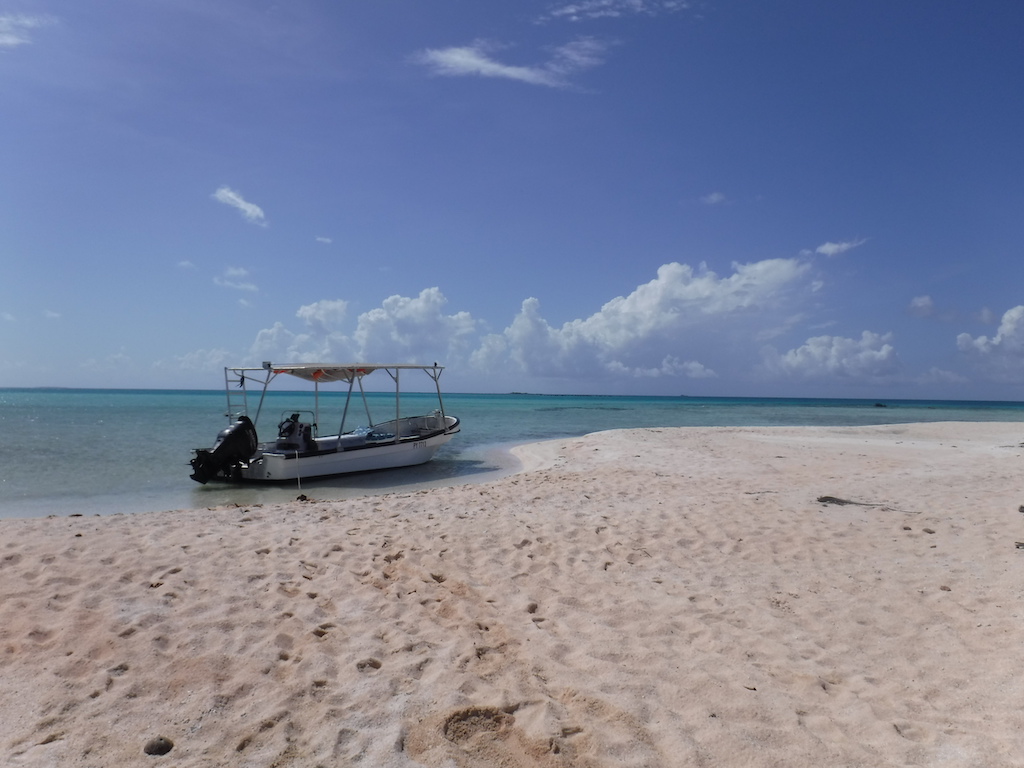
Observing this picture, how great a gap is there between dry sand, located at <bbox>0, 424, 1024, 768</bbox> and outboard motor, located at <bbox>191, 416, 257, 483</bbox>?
5.83m

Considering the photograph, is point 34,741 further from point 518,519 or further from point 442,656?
point 518,519

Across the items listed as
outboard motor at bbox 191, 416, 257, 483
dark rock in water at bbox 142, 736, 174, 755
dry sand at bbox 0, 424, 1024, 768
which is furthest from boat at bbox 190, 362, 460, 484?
dark rock in water at bbox 142, 736, 174, 755

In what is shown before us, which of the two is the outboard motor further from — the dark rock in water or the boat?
the dark rock in water

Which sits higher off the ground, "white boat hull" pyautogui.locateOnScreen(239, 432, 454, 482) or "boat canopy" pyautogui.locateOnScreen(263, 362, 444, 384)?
"boat canopy" pyautogui.locateOnScreen(263, 362, 444, 384)

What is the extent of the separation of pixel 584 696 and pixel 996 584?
4.58 metres

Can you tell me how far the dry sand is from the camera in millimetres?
3371

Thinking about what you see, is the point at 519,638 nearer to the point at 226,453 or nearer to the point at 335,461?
the point at 335,461

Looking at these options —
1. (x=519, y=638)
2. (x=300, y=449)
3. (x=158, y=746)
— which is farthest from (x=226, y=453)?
(x=158, y=746)

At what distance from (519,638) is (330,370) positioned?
39.4 feet

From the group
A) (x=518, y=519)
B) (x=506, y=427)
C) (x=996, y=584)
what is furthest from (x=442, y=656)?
(x=506, y=427)

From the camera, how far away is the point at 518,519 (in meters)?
8.47

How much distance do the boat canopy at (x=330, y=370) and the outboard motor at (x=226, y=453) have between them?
1.62 meters

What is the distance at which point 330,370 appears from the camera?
15461 millimetres

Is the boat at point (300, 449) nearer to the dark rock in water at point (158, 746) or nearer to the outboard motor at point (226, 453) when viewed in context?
the outboard motor at point (226, 453)
